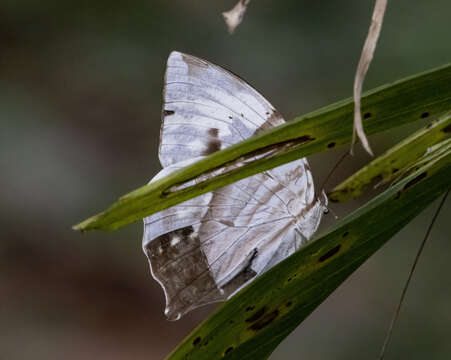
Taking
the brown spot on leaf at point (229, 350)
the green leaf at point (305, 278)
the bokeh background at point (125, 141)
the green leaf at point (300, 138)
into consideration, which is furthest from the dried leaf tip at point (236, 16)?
the bokeh background at point (125, 141)

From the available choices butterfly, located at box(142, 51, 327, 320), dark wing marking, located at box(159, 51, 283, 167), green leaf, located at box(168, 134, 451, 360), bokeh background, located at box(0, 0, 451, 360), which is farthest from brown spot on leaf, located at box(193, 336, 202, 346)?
bokeh background, located at box(0, 0, 451, 360)

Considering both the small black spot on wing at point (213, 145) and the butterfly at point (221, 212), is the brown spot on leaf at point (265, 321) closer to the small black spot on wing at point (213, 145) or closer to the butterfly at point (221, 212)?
the butterfly at point (221, 212)

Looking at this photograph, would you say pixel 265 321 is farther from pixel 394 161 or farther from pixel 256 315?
pixel 394 161

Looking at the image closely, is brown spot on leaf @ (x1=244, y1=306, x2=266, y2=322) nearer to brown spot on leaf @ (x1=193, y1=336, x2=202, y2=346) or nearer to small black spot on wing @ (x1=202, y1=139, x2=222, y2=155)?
brown spot on leaf @ (x1=193, y1=336, x2=202, y2=346)

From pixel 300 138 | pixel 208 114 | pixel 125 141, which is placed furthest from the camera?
pixel 125 141

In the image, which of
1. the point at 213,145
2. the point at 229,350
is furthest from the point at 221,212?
the point at 229,350

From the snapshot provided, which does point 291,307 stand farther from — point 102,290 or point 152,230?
point 102,290

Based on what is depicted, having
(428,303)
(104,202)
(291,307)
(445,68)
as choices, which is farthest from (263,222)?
(104,202)
